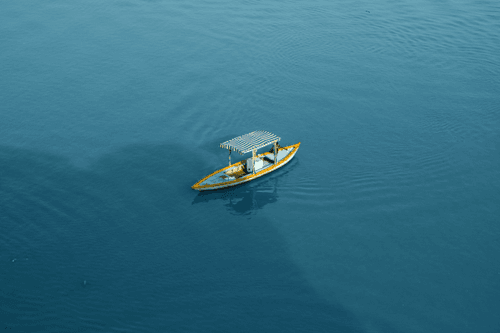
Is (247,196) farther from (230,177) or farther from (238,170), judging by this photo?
(238,170)

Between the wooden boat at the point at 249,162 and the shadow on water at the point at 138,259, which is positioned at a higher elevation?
the wooden boat at the point at 249,162

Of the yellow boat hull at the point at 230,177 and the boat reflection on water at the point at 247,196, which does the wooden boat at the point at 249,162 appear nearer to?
the yellow boat hull at the point at 230,177

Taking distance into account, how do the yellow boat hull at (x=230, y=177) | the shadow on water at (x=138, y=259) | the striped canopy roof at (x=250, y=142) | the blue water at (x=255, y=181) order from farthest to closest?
1. the striped canopy roof at (x=250, y=142)
2. the yellow boat hull at (x=230, y=177)
3. the blue water at (x=255, y=181)
4. the shadow on water at (x=138, y=259)

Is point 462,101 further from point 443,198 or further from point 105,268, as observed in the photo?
point 105,268

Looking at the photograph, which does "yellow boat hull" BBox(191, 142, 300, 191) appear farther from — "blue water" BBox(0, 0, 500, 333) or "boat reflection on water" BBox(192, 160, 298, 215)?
"blue water" BBox(0, 0, 500, 333)

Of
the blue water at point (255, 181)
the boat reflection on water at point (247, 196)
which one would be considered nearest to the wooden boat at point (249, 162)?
the boat reflection on water at point (247, 196)

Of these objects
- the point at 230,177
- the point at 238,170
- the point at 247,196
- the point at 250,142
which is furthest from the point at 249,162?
the point at 247,196

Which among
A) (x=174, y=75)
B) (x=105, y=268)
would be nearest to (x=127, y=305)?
(x=105, y=268)
